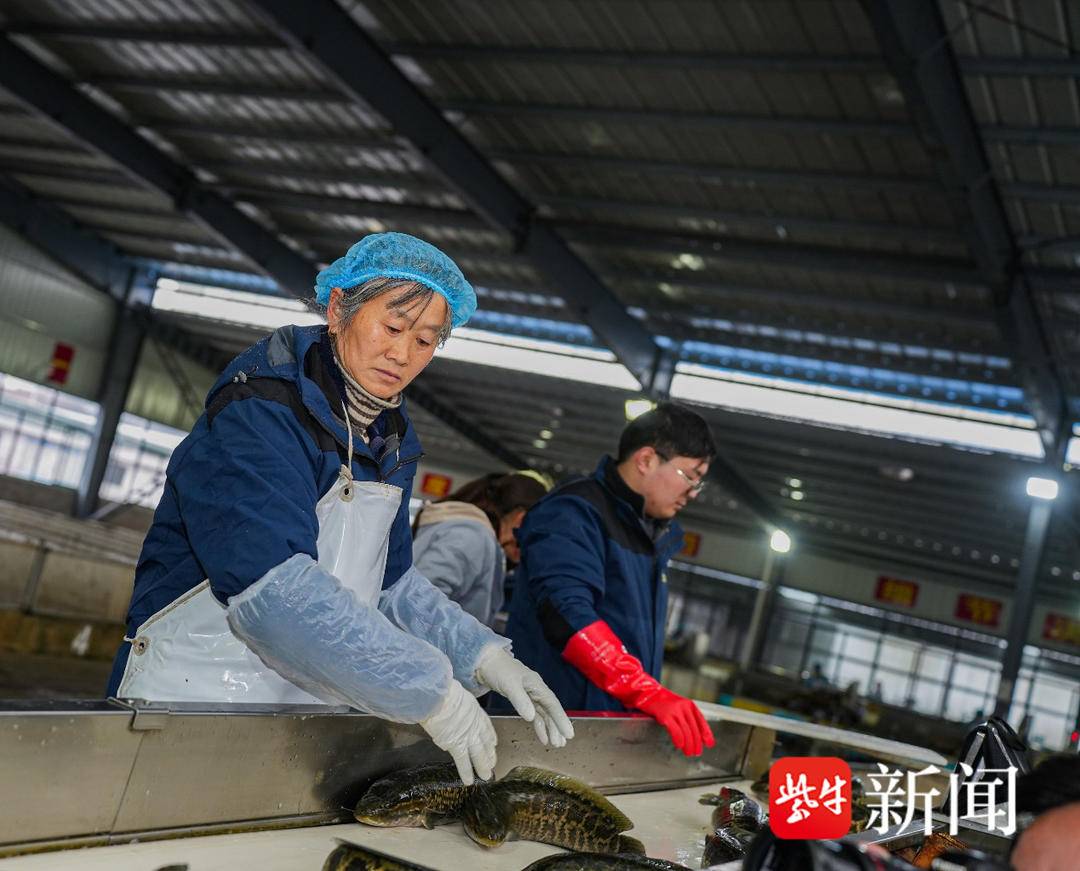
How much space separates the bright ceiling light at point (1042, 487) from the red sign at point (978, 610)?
1050 centimetres

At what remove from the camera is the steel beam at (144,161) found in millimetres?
11742

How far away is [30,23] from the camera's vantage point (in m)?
11.1

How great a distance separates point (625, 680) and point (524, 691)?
83 centimetres

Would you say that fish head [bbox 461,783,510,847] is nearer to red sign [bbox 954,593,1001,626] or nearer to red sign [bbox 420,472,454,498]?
red sign [bbox 954,593,1001,626]

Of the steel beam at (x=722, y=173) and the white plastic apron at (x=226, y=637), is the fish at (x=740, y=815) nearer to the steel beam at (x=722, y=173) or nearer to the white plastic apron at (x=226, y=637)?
the white plastic apron at (x=226, y=637)

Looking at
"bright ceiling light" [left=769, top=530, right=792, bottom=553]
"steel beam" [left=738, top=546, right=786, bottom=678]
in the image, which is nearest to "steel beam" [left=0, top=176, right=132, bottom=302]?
"bright ceiling light" [left=769, top=530, right=792, bottom=553]

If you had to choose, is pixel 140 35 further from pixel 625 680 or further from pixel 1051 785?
pixel 1051 785

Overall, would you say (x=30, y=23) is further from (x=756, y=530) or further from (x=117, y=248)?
Answer: (x=756, y=530)

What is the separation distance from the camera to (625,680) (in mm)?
2955

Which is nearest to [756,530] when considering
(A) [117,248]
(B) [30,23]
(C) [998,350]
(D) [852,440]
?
(D) [852,440]

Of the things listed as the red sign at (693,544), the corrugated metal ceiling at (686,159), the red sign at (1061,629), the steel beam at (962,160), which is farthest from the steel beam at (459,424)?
the red sign at (1061,629)

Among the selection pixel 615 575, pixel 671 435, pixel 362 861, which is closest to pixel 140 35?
pixel 671 435

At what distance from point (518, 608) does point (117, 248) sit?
1926cm

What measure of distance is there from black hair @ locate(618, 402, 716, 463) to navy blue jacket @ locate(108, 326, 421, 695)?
1.28 meters
